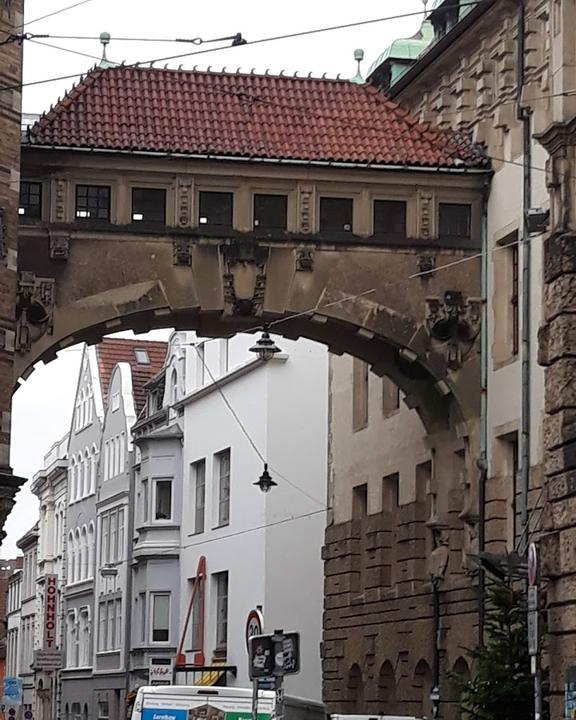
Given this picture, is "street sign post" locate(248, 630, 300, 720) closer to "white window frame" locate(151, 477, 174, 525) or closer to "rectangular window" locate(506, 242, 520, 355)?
"rectangular window" locate(506, 242, 520, 355)

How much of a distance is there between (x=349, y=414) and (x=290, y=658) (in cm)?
2126

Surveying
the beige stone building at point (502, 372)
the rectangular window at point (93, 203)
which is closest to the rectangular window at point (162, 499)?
the beige stone building at point (502, 372)

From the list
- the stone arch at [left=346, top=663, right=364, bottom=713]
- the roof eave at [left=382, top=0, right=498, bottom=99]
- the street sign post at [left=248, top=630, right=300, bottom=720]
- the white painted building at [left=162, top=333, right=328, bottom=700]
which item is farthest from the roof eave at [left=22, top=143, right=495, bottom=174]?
the white painted building at [left=162, top=333, right=328, bottom=700]

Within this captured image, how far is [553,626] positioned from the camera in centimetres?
2586

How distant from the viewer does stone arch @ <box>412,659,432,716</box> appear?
37.8 metres

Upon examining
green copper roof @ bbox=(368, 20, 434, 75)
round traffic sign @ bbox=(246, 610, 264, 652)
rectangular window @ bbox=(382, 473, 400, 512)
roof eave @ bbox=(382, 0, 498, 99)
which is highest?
green copper roof @ bbox=(368, 20, 434, 75)

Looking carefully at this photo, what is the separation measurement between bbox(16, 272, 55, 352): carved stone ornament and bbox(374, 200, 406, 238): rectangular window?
5669 mm

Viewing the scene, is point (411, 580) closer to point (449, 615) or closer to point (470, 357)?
point (449, 615)

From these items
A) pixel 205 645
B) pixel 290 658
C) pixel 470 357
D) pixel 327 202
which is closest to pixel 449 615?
pixel 470 357

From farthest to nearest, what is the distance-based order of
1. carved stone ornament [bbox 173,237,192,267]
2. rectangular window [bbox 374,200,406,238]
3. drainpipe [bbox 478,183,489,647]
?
rectangular window [bbox 374,200,406,238] < drainpipe [bbox 478,183,489,647] < carved stone ornament [bbox 173,237,192,267]

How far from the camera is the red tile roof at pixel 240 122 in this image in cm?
3419

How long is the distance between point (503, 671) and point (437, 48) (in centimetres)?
1287

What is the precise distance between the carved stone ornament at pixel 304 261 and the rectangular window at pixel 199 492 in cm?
2285

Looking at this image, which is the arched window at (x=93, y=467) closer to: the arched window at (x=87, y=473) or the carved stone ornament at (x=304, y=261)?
the arched window at (x=87, y=473)
